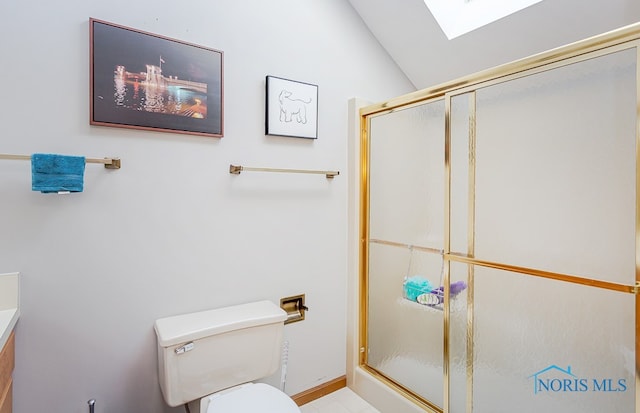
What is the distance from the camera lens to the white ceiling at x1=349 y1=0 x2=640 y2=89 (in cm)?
157

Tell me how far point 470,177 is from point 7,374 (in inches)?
76.8

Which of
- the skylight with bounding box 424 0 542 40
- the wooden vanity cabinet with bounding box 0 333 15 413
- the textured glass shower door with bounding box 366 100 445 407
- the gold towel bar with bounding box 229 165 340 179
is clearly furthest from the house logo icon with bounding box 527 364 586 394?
the wooden vanity cabinet with bounding box 0 333 15 413

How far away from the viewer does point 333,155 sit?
2076 millimetres

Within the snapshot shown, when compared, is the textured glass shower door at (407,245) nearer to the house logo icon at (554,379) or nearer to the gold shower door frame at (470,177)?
the gold shower door frame at (470,177)

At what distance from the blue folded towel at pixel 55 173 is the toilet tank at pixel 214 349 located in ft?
2.20

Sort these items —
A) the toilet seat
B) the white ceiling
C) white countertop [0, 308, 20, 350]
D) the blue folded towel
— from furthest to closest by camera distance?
the white ceiling → the toilet seat → the blue folded towel → white countertop [0, 308, 20, 350]

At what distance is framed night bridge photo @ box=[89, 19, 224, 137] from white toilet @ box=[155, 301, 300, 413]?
2.84 feet

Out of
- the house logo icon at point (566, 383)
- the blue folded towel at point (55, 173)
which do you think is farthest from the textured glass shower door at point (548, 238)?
the blue folded towel at point (55, 173)

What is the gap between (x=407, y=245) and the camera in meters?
1.92

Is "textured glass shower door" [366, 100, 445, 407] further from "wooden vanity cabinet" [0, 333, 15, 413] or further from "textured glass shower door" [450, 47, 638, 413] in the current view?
"wooden vanity cabinet" [0, 333, 15, 413]

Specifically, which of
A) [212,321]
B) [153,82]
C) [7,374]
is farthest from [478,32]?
[7,374]

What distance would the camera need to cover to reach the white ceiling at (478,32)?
1.57 m

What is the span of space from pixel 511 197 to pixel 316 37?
1.35 metres

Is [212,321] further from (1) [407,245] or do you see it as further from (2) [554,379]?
(2) [554,379]
